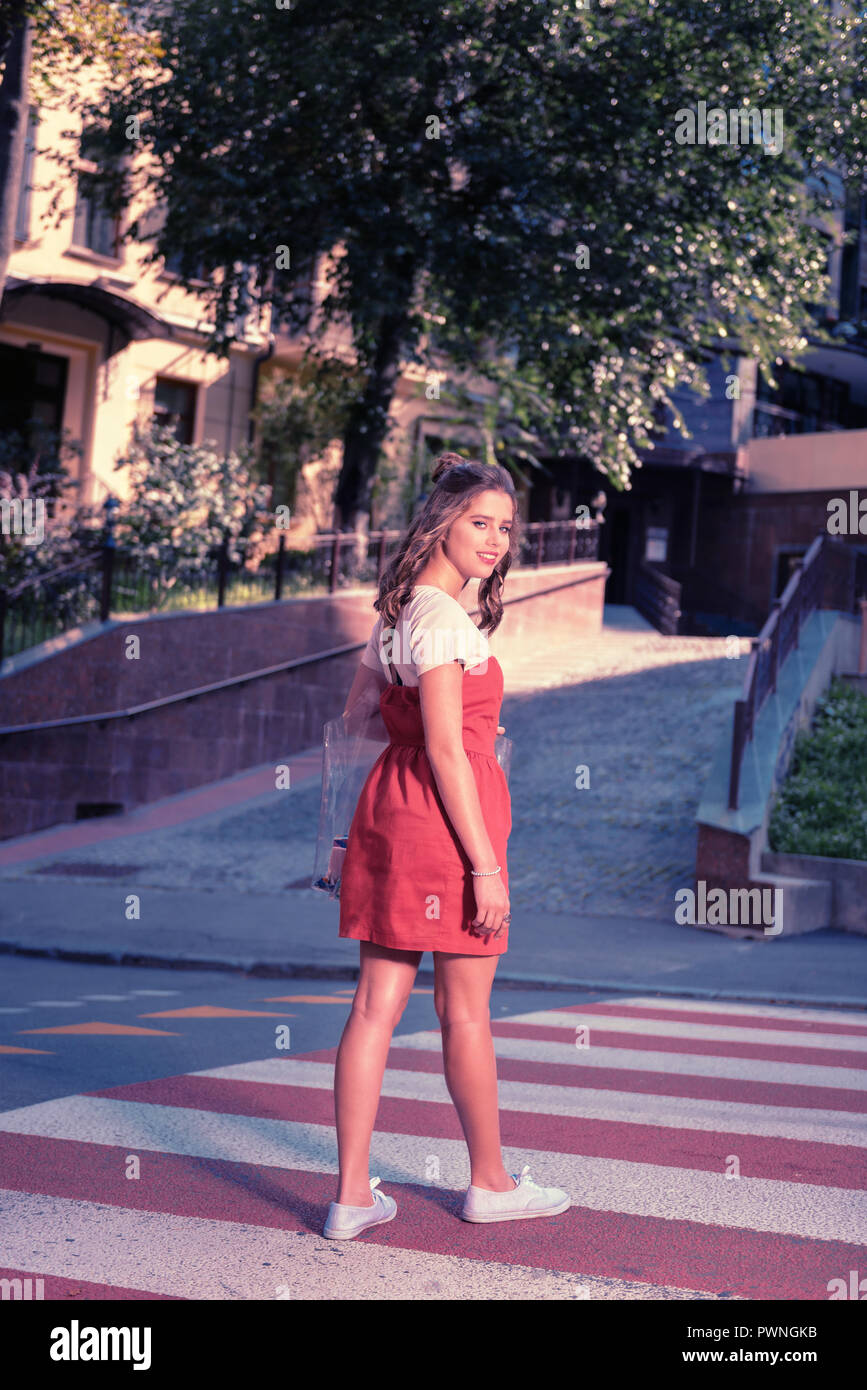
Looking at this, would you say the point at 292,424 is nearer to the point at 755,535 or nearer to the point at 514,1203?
the point at 755,535

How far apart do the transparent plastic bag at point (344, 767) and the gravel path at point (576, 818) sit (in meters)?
8.53

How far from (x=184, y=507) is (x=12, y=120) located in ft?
24.0

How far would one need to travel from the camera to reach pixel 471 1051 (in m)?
3.92

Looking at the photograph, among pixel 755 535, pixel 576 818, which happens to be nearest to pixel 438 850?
pixel 576 818

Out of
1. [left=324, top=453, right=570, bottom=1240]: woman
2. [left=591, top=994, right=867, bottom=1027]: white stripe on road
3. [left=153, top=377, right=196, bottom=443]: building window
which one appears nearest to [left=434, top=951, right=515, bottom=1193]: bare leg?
[left=324, top=453, right=570, bottom=1240]: woman

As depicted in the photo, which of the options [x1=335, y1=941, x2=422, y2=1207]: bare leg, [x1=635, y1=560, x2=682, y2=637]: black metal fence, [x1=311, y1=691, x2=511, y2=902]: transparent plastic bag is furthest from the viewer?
[x1=635, y1=560, x2=682, y2=637]: black metal fence

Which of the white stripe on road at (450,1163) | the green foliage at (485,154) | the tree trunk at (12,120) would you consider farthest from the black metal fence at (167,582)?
the white stripe on road at (450,1163)

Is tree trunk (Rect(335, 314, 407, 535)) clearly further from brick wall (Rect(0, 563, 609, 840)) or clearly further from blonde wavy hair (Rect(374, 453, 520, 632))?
blonde wavy hair (Rect(374, 453, 520, 632))

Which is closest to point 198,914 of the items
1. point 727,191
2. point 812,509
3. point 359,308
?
point 359,308

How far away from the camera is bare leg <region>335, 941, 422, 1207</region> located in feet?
12.7

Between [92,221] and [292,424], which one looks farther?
[292,424]

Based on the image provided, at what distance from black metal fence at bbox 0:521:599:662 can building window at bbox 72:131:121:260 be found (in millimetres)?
6222

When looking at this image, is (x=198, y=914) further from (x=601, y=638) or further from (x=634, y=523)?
(x=634, y=523)

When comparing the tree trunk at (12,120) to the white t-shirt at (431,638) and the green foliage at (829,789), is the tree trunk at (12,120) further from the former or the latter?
the white t-shirt at (431,638)
